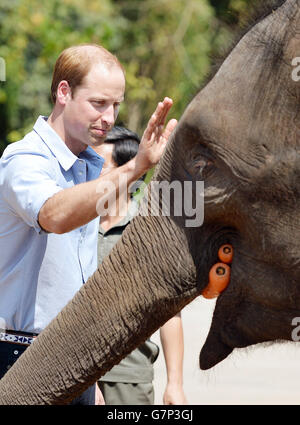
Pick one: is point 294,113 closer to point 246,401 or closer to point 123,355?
point 123,355

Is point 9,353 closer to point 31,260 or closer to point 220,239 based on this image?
point 31,260

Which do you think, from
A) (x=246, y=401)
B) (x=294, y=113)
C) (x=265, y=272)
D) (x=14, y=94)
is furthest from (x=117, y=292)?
(x=14, y=94)

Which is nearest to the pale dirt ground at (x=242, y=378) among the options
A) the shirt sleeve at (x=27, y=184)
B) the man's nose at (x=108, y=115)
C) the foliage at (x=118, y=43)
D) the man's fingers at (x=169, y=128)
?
the man's nose at (x=108, y=115)

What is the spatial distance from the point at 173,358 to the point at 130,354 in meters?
0.31

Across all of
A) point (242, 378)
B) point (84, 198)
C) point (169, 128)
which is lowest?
point (242, 378)

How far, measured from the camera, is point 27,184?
2.99m

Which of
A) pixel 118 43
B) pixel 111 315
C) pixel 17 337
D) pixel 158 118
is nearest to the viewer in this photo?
pixel 111 315

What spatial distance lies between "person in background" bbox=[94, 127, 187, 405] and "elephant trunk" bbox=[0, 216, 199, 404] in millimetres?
1463

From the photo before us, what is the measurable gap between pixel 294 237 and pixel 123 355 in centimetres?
60

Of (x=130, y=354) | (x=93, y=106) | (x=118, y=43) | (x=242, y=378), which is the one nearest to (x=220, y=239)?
(x=93, y=106)

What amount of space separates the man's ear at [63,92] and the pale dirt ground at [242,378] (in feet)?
8.57

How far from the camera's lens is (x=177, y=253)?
258 centimetres

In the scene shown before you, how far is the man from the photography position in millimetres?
2920

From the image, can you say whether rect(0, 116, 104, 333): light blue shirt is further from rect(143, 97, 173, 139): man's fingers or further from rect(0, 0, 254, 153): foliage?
rect(0, 0, 254, 153): foliage
